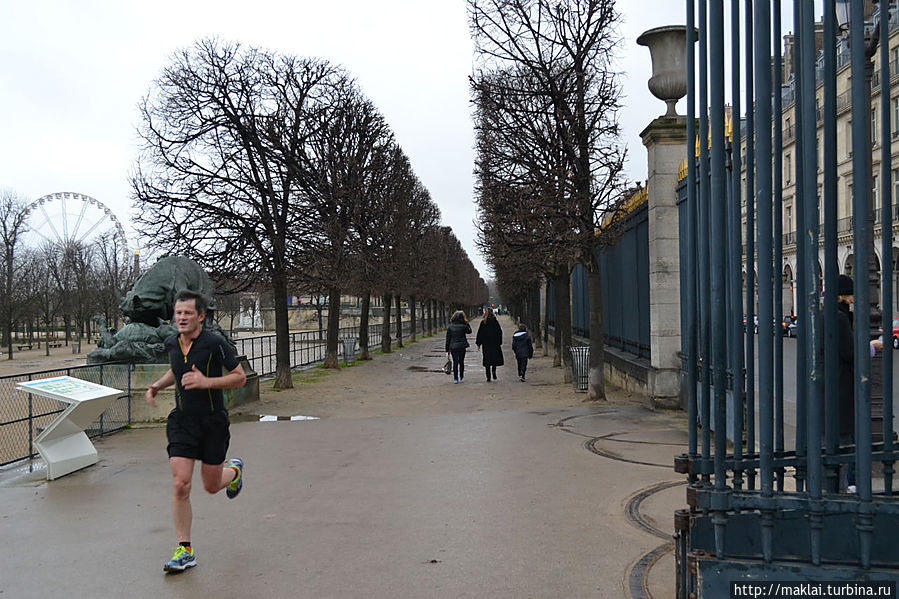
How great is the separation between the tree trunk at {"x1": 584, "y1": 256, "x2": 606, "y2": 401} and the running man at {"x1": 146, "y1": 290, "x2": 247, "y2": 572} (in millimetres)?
9698

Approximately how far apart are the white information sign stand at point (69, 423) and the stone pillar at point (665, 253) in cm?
759

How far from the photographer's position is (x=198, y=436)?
16.4ft

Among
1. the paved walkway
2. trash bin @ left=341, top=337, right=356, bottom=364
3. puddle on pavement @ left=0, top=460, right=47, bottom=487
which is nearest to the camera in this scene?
the paved walkway

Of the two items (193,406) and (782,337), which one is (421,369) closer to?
(193,406)

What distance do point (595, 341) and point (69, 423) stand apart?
927 centimetres

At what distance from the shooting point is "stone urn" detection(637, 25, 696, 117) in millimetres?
11617

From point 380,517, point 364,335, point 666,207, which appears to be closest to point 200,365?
point 380,517

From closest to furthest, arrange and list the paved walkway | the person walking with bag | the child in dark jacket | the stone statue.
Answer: the paved walkway < the stone statue < the person walking with bag < the child in dark jacket

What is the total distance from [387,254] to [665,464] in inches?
877

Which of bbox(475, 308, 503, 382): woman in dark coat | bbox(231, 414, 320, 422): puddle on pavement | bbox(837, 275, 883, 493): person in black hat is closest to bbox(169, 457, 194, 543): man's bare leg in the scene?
bbox(837, 275, 883, 493): person in black hat

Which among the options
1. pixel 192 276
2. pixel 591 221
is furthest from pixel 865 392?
pixel 192 276

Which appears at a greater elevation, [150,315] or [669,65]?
[669,65]

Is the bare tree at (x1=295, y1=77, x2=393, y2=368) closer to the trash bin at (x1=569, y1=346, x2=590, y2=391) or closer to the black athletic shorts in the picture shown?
the trash bin at (x1=569, y1=346, x2=590, y2=391)

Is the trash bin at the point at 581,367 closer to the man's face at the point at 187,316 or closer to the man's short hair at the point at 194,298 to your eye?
the man's short hair at the point at 194,298
